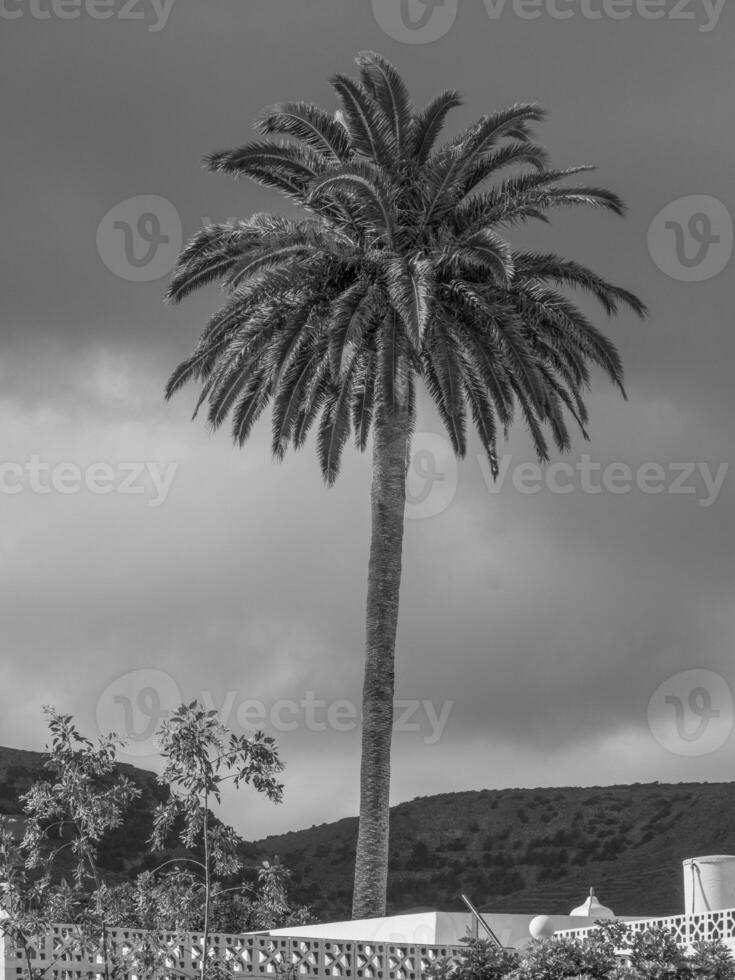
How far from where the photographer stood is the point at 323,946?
19.5 metres

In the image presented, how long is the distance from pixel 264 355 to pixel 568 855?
1745 inches

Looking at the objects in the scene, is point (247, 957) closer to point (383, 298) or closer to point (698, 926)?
point (698, 926)

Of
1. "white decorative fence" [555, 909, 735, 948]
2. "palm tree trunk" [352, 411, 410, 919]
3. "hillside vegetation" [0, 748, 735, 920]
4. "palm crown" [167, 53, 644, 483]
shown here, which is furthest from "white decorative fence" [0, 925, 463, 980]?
"hillside vegetation" [0, 748, 735, 920]

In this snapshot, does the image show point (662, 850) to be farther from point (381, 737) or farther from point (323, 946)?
point (323, 946)

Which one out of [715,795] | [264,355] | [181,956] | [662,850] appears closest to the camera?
[181,956]

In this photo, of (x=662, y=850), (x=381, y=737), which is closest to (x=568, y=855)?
(x=662, y=850)

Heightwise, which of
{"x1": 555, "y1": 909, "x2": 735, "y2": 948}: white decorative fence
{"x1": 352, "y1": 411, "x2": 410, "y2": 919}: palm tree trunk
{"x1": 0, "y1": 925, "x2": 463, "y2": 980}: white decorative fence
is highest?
{"x1": 352, "y1": 411, "x2": 410, "y2": 919}: palm tree trunk

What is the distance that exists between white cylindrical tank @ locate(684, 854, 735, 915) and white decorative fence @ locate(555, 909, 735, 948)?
1276 mm

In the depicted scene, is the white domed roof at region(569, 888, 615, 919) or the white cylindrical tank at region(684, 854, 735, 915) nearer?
the white cylindrical tank at region(684, 854, 735, 915)

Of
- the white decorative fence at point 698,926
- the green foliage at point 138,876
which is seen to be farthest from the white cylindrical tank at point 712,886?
the green foliage at point 138,876

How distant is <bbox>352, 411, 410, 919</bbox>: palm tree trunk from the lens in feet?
85.6

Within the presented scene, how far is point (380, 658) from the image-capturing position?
27344 mm

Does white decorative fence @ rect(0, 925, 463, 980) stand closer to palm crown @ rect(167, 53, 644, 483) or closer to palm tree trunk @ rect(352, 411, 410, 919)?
palm tree trunk @ rect(352, 411, 410, 919)

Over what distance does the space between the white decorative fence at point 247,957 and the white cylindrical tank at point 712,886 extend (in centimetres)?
346
